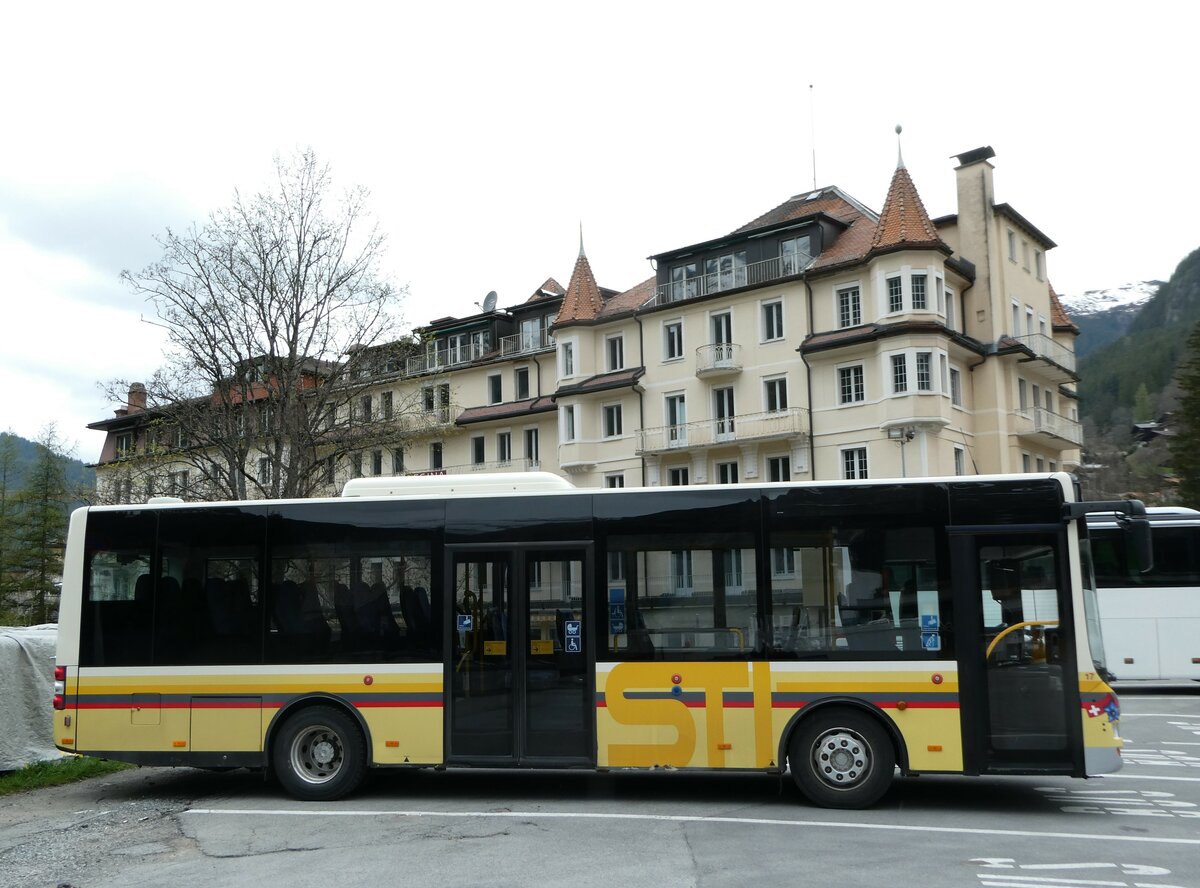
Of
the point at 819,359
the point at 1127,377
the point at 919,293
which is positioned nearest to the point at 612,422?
the point at 819,359

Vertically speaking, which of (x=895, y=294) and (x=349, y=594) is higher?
(x=895, y=294)

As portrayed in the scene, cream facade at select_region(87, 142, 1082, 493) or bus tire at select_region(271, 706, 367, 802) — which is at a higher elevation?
cream facade at select_region(87, 142, 1082, 493)

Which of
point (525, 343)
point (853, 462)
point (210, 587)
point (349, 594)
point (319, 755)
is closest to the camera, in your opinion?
point (319, 755)

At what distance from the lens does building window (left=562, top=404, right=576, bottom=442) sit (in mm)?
55156

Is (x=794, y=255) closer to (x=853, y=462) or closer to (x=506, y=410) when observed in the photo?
(x=853, y=462)

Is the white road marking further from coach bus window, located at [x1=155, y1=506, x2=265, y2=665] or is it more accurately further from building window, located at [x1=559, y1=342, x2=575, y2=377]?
building window, located at [x1=559, y1=342, x2=575, y2=377]

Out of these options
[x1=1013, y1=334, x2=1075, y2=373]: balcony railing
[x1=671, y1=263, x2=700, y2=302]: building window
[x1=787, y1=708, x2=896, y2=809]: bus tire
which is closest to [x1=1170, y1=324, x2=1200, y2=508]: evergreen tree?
[x1=1013, y1=334, x2=1075, y2=373]: balcony railing

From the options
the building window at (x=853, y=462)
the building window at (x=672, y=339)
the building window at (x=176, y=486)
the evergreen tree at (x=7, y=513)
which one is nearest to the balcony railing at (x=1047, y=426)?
the building window at (x=853, y=462)

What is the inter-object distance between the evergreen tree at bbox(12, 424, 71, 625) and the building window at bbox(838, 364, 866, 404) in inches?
1413

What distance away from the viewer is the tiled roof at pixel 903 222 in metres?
45.2

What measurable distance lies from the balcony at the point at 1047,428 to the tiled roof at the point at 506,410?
22.6m

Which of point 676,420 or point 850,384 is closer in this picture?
point 850,384

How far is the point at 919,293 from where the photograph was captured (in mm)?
45062

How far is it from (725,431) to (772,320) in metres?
5.36
